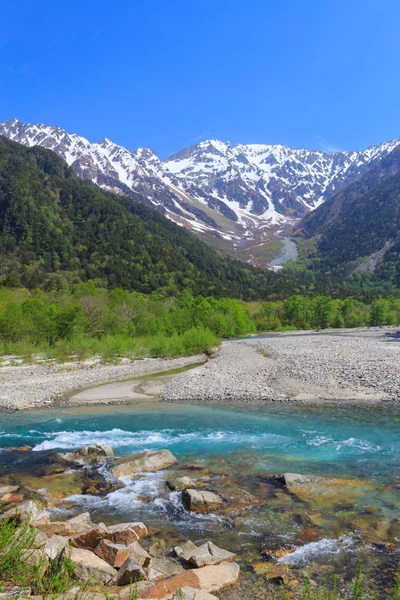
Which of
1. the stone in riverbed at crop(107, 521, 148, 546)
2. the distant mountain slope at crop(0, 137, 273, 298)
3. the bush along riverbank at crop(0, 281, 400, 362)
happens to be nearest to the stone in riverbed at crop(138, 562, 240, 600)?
the stone in riverbed at crop(107, 521, 148, 546)

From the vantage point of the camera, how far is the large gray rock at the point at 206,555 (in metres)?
8.05

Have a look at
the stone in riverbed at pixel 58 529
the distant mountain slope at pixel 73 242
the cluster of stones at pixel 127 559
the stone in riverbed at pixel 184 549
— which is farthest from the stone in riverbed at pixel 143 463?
the distant mountain slope at pixel 73 242

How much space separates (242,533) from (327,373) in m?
26.3

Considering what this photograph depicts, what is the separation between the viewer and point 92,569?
6965 mm

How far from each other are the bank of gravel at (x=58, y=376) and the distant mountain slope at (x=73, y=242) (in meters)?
81.1

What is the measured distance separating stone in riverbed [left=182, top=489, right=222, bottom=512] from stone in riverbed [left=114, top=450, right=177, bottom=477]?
3.16 meters

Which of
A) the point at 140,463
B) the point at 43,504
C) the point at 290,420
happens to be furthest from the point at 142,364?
the point at 43,504

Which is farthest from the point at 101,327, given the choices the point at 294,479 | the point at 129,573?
the point at 129,573

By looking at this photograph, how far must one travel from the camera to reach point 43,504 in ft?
36.2

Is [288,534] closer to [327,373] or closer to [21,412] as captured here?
[21,412]

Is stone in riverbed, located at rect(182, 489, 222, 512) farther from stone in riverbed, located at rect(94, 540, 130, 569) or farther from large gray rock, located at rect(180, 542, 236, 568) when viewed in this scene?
stone in riverbed, located at rect(94, 540, 130, 569)

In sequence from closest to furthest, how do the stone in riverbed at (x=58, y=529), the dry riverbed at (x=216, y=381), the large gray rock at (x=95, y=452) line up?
Answer: the stone in riverbed at (x=58, y=529)
the large gray rock at (x=95, y=452)
the dry riverbed at (x=216, y=381)

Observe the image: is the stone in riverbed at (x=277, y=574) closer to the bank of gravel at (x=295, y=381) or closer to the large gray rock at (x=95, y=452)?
the large gray rock at (x=95, y=452)

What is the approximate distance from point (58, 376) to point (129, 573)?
34311 mm
